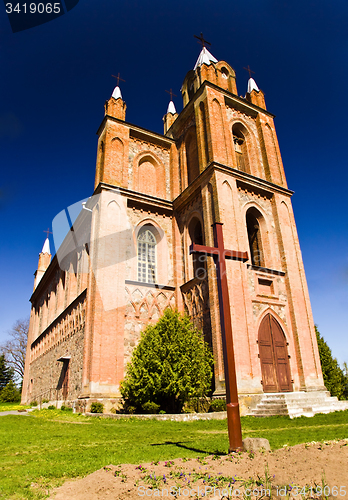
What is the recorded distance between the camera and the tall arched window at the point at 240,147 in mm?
21375

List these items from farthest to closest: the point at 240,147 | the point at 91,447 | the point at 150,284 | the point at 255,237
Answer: the point at 240,147 → the point at 255,237 → the point at 150,284 → the point at 91,447

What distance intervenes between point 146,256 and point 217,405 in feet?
31.2

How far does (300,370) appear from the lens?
1598 cm

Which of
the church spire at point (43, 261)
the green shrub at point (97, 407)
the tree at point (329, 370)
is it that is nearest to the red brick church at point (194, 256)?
the green shrub at point (97, 407)

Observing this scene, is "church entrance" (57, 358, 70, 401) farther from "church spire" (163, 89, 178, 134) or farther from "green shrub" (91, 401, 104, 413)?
"church spire" (163, 89, 178, 134)

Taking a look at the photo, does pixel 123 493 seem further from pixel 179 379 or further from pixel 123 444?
pixel 179 379

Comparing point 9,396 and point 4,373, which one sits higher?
point 4,373

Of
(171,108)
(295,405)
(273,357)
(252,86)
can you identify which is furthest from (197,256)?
(171,108)

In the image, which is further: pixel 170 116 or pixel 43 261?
pixel 43 261

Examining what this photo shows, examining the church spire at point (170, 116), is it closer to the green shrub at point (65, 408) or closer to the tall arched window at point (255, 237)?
the tall arched window at point (255, 237)

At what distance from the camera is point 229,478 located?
4.13 metres

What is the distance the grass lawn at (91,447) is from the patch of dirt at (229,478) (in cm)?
51

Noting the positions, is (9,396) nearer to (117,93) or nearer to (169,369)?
(169,369)

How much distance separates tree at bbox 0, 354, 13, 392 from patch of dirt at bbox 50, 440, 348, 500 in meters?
53.2
